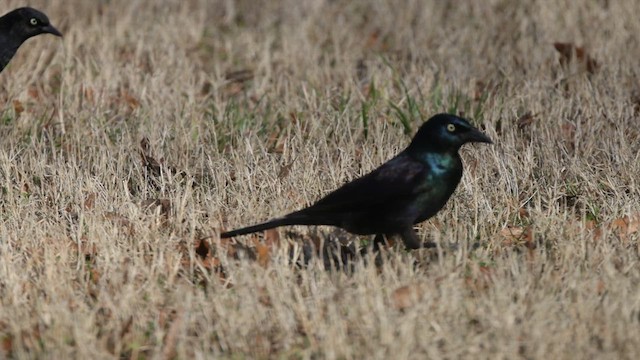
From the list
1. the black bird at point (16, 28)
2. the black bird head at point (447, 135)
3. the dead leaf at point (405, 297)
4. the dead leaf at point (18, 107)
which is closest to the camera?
the dead leaf at point (405, 297)

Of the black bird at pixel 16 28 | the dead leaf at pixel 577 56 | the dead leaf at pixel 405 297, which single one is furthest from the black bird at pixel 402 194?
the dead leaf at pixel 577 56

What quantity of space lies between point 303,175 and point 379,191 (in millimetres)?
1377

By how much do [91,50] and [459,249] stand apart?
5.41 m

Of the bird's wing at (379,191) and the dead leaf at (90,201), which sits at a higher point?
the bird's wing at (379,191)

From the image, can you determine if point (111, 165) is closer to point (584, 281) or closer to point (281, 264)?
point (281, 264)

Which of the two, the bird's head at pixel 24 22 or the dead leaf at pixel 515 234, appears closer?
the dead leaf at pixel 515 234

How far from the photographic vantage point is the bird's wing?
17.4 feet

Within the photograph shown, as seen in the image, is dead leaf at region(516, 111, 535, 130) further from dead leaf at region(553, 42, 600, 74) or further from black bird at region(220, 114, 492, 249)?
black bird at region(220, 114, 492, 249)

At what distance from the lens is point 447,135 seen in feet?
17.8

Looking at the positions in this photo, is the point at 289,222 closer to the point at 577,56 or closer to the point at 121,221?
the point at 121,221

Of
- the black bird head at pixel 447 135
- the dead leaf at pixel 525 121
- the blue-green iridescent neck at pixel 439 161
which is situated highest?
the black bird head at pixel 447 135

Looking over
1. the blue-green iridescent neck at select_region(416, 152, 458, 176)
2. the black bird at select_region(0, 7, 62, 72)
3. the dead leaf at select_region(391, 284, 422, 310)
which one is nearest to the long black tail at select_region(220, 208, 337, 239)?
the blue-green iridescent neck at select_region(416, 152, 458, 176)

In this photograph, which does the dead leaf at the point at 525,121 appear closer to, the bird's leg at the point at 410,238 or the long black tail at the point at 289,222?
the bird's leg at the point at 410,238

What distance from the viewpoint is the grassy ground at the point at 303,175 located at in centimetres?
460
